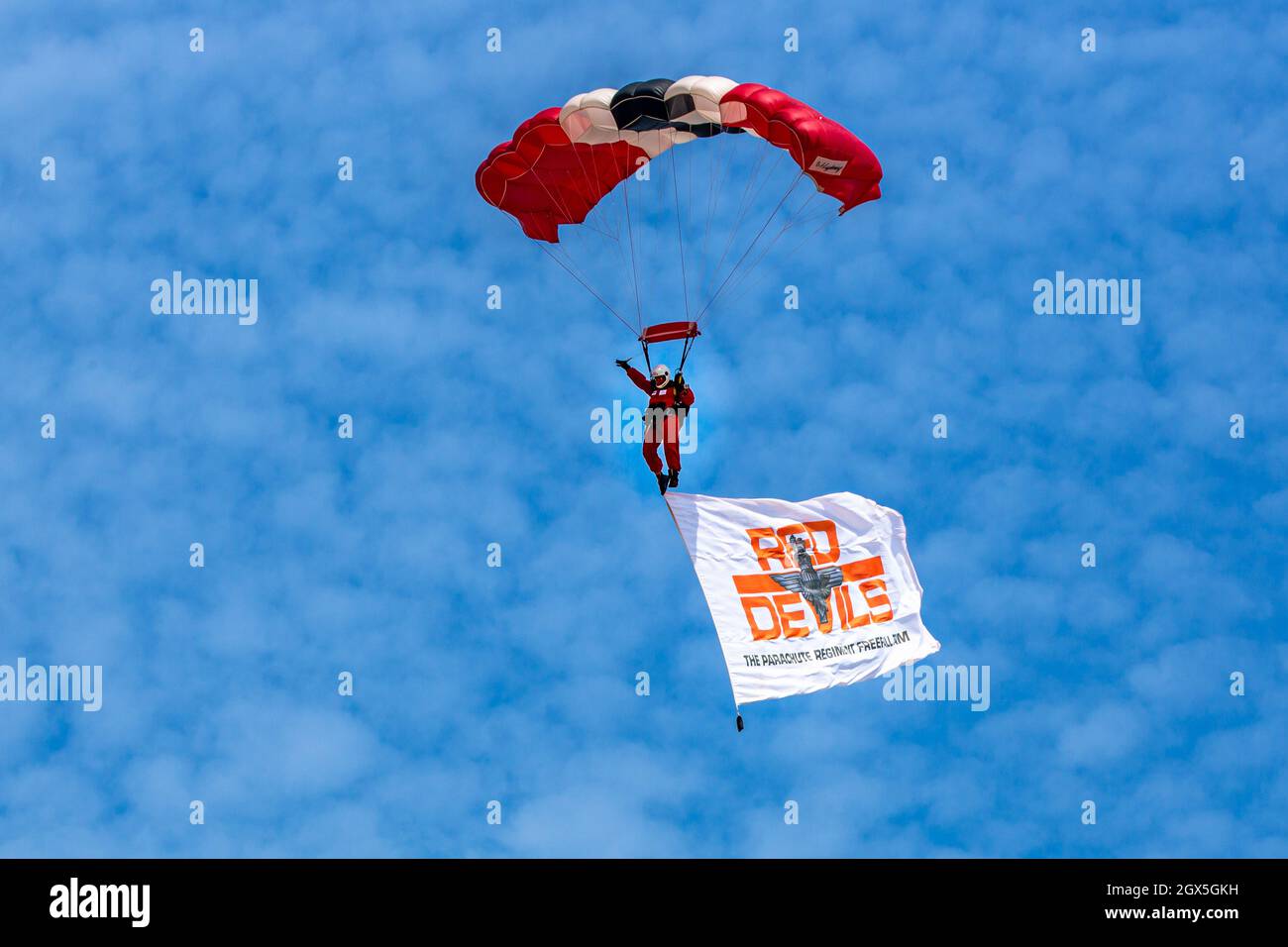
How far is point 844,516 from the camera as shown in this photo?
37.9 m

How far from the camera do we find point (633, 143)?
3772cm

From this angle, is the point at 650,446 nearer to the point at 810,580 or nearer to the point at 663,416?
the point at 663,416

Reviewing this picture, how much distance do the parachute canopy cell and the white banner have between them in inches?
237

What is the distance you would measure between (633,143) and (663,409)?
536 cm

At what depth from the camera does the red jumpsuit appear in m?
36.2

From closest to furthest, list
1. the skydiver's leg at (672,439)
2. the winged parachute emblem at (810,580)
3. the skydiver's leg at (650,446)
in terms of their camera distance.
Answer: the skydiver's leg at (672,439)
the skydiver's leg at (650,446)
the winged parachute emblem at (810,580)

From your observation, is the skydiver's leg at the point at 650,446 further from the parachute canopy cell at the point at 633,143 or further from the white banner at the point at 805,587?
the parachute canopy cell at the point at 633,143

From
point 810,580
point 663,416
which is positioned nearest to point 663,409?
point 663,416

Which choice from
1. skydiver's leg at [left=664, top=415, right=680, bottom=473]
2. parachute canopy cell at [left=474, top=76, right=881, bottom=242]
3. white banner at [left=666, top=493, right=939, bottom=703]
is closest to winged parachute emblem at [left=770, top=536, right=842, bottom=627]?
white banner at [left=666, top=493, right=939, bottom=703]

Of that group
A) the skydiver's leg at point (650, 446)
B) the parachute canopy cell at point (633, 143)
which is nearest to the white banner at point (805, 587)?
the skydiver's leg at point (650, 446)

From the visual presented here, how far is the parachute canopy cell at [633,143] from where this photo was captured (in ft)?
117

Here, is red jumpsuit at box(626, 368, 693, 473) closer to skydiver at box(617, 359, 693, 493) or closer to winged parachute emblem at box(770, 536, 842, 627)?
skydiver at box(617, 359, 693, 493)
